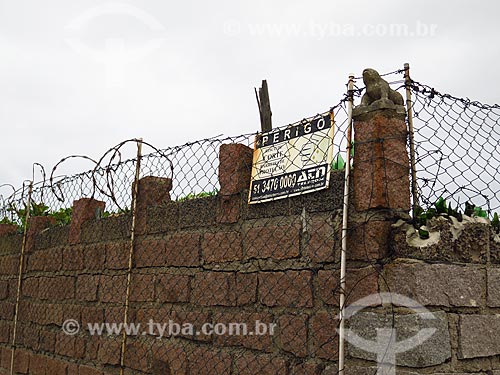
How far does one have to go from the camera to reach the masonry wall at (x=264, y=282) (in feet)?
7.97

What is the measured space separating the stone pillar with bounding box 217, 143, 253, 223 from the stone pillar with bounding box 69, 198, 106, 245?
1678 mm

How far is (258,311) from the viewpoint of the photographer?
2.99 m

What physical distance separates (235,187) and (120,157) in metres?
1.32

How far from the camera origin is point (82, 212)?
464 cm

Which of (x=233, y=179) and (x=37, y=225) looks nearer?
(x=233, y=179)

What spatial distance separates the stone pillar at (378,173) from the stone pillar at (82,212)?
2.61 m

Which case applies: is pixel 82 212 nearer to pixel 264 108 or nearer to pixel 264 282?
pixel 264 108

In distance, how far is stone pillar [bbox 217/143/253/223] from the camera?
3189 millimetres

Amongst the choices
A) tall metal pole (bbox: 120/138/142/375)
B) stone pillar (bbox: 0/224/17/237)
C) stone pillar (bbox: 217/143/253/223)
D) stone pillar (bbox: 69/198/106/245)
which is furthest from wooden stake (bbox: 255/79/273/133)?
stone pillar (bbox: 0/224/17/237)

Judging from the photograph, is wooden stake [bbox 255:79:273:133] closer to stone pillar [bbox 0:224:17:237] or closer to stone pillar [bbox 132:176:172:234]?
stone pillar [bbox 132:176:172:234]

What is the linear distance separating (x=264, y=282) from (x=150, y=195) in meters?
1.28

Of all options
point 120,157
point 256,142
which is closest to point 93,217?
point 120,157

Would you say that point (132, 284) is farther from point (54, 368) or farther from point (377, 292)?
point (377, 292)

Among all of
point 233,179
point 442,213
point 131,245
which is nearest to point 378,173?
point 442,213
